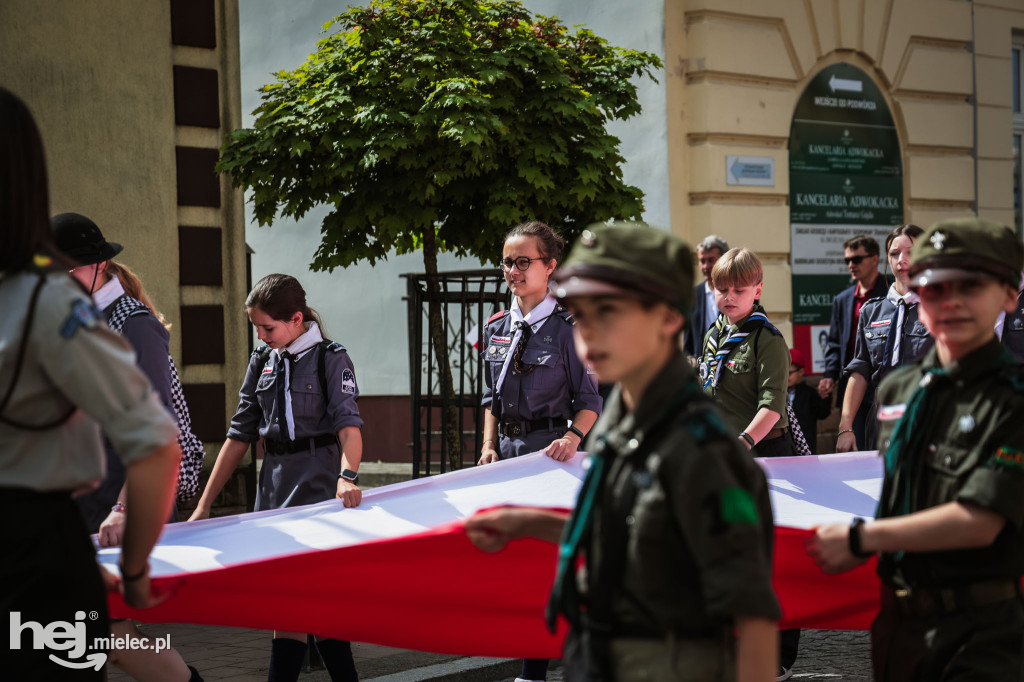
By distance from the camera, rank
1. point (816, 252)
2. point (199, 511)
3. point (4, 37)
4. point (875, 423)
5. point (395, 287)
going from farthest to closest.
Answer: point (395, 287) → point (816, 252) → point (4, 37) → point (875, 423) → point (199, 511)

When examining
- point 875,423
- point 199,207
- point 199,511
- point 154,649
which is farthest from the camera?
point 199,207

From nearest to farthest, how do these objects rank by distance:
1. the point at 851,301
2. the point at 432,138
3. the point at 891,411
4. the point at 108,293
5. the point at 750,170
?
the point at 891,411
the point at 108,293
the point at 851,301
the point at 432,138
the point at 750,170

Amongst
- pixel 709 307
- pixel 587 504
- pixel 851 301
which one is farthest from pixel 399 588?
pixel 851 301

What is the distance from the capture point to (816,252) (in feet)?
47.2

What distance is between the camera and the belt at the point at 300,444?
5.52 m

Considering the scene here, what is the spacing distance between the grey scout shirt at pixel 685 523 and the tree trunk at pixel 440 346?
737 cm

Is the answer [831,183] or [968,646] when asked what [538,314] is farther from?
[831,183]

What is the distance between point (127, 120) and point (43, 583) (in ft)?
24.7

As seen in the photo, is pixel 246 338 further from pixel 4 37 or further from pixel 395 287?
pixel 395 287

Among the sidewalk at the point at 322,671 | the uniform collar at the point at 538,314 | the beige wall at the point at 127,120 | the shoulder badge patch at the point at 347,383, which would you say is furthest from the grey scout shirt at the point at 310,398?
the beige wall at the point at 127,120

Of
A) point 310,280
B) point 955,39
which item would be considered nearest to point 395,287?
point 310,280

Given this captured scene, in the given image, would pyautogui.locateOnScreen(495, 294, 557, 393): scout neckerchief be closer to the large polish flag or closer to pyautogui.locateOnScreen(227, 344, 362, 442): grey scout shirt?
pyautogui.locateOnScreen(227, 344, 362, 442): grey scout shirt

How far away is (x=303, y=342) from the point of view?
5559 millimetres

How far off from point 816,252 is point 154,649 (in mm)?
11127
